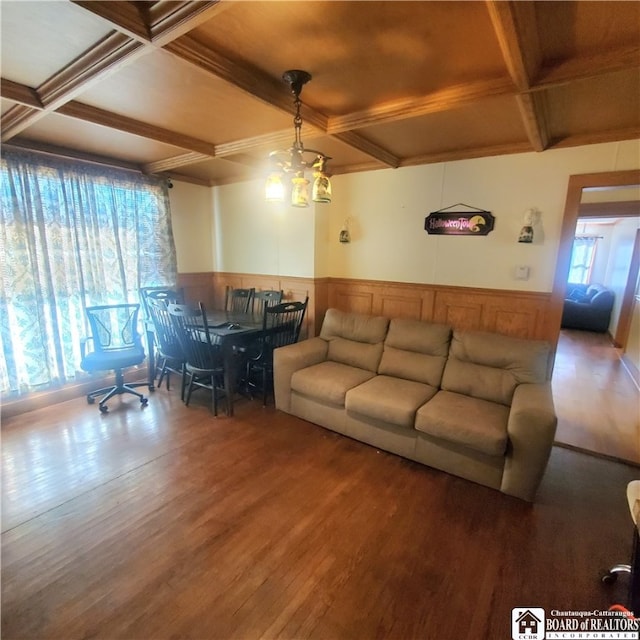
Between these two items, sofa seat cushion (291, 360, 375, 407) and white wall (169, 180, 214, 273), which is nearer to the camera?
sofa seat cushion (291, 360, 375, 407)

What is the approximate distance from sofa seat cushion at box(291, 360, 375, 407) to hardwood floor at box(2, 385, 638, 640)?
0.39 meters

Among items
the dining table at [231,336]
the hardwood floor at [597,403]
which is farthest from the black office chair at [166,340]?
the hardwood floor at [597,403]

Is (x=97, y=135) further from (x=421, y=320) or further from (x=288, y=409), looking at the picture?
(x=421, y=320)

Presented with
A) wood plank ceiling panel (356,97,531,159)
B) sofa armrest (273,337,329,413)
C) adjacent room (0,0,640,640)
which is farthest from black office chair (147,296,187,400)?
wood plank ceiling panel (356,97,531,159)

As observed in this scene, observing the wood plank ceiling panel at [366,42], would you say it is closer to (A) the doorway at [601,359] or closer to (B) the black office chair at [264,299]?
(A) the doorway at [601,359]

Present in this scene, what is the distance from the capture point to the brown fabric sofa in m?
2.09

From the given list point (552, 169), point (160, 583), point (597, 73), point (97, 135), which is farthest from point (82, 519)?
point (552, 169)

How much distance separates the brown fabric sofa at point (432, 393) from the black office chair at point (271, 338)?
0.97 ft

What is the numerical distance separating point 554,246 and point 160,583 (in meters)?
3.47

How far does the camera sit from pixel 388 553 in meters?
1.73

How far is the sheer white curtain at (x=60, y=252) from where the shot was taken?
301cm

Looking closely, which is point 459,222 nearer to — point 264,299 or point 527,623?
point 264,299

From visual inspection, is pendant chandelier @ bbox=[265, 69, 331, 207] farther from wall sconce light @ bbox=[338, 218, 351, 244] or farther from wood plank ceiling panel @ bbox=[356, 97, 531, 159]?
wall sconce light @ bbox=[338, 218, 351, 244]

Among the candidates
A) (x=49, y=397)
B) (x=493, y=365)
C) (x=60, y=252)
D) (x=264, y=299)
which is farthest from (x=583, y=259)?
(x=49, y=397)
